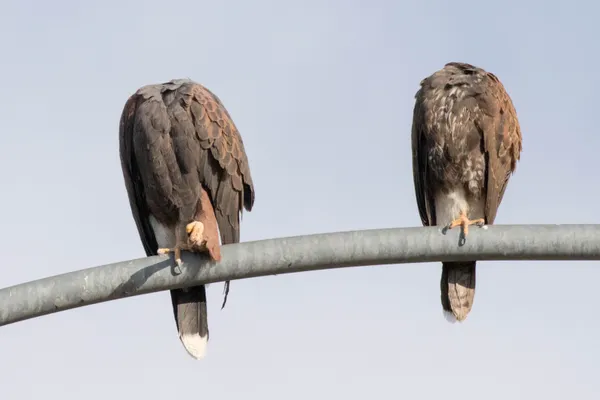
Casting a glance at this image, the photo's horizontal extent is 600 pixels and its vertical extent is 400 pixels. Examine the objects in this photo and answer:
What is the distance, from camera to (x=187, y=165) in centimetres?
732

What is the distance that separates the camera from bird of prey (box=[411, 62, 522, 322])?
804 centimetres

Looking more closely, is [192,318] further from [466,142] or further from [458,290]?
[466,142]

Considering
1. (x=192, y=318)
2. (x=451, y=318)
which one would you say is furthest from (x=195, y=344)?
(x=451, y=318)

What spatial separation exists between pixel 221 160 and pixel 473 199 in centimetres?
213

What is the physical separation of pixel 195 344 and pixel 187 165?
1259 mm

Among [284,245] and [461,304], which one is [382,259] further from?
[461,304]

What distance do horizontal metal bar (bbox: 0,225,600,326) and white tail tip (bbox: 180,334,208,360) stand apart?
1585mm

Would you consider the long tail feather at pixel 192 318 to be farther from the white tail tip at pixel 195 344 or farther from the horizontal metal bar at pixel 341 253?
the horizontal metal bar at pixel 341 253

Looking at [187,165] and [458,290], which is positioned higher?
[187,165]

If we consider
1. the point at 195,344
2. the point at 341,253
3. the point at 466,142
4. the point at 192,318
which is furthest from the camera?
the point at 466,142

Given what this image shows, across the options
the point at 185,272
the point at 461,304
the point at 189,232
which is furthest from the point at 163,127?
the point at 461,304

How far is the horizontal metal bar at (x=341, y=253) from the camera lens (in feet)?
16.7

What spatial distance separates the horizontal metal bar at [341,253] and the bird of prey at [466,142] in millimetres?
2543

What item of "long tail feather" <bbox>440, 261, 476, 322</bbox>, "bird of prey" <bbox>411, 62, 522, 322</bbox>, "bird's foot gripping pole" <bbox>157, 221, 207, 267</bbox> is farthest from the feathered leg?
"bird of prey" <bbox>411, 62, 522, 322</bbox>
